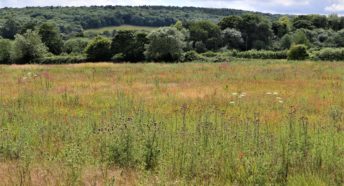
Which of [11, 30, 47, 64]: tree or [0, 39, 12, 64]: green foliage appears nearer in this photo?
[11, 30, 47, 64]: tree

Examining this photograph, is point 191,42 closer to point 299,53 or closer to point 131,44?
point 131,44

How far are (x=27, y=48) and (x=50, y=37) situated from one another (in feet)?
63.9

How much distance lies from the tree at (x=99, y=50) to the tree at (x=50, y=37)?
44.7ft

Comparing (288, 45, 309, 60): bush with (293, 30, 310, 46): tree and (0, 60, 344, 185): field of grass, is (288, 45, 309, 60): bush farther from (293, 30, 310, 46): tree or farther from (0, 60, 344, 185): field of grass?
(0, 60, 344, 185): field of grass

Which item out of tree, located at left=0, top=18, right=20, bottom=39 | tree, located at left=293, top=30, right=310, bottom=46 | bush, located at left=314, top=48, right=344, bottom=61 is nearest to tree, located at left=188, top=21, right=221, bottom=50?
tree, located at left=293, top=30, right=310, bottom=46

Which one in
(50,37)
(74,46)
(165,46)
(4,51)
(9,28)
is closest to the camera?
(165,46)

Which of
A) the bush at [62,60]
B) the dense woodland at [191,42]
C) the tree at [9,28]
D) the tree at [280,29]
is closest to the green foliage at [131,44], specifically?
the dense woodland at [191,42]

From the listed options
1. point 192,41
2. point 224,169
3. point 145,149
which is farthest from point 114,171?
point 192,41

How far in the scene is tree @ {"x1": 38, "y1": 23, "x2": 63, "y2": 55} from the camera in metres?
74.2

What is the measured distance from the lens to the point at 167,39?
5756cm

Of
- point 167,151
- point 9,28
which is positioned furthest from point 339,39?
point 167,151

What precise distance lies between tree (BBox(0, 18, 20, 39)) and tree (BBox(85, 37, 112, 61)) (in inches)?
2025

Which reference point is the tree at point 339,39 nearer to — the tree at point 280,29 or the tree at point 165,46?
the tree at point 280,29

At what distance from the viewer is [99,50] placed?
2501 inches
